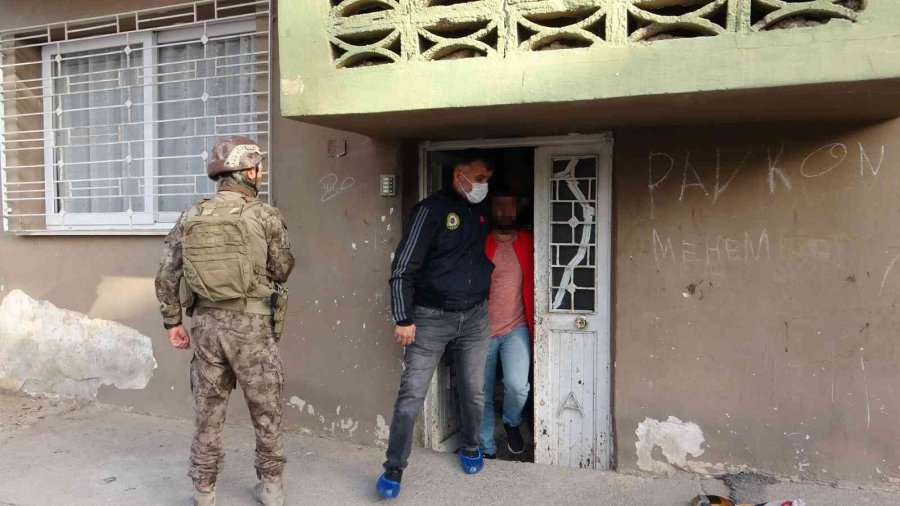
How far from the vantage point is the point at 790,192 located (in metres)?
3.31

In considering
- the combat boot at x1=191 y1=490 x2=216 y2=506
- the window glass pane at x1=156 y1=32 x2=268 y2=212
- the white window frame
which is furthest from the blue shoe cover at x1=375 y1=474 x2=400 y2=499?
the white window frame

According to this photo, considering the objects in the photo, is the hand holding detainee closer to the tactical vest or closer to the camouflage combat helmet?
the tactical vest

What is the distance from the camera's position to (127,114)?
5.05 meters

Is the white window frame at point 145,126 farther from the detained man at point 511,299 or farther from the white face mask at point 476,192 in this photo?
the detained man at point 511,299

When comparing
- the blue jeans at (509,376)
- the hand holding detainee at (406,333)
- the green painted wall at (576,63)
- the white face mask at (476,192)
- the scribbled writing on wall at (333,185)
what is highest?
the green painted wall at (576,63)

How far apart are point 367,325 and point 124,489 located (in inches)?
65.0

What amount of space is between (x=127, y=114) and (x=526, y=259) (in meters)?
3.34

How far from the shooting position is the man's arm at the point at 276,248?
316cm

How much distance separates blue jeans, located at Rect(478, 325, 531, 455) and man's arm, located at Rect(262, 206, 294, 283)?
4.58 feet

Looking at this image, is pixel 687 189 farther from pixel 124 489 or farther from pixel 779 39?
pixel 124 489

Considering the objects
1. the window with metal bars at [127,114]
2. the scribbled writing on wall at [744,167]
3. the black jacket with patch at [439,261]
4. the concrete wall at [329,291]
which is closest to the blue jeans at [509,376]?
the black jacket with patch at [439,261]

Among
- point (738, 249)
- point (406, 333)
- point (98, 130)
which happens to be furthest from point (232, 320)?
point (98, 130)

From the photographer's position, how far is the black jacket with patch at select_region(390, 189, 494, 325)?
11.2 feet

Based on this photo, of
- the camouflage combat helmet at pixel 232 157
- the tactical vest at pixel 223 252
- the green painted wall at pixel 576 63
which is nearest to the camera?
the green painted wall at pixel 576 63
